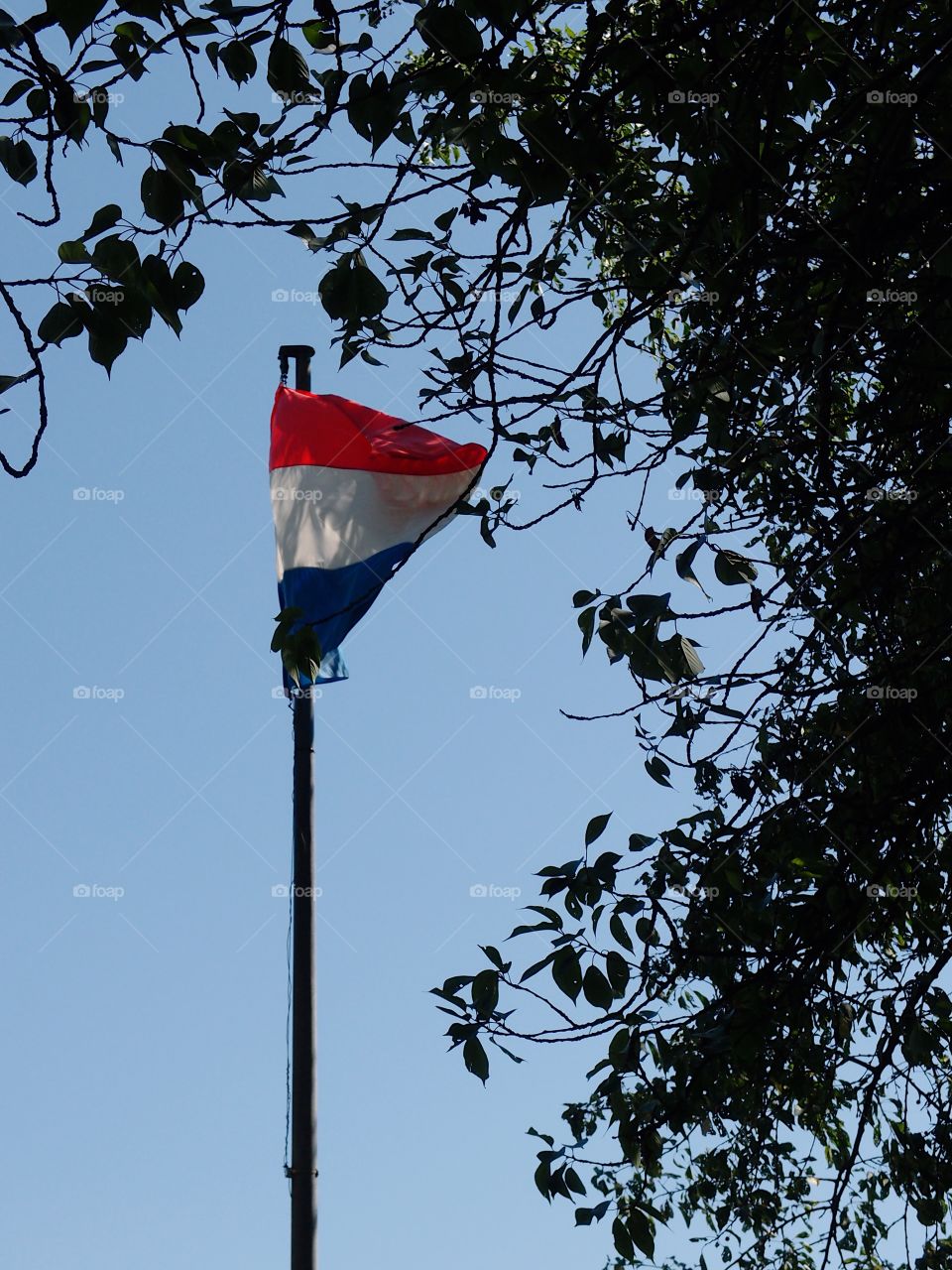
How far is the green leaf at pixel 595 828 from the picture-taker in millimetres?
2268

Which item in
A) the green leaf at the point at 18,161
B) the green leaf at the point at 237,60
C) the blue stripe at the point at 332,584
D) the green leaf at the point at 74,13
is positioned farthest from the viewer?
the blue stripe at the point at 332,584

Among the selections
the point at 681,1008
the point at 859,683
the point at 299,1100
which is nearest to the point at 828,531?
the point at 859,683

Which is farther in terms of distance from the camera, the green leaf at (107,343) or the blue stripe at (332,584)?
the blue stripe at (332,584)

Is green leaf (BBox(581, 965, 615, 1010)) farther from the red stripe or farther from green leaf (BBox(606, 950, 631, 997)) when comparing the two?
the red stripe

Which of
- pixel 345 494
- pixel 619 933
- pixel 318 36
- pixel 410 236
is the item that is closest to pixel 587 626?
pixel 619 933

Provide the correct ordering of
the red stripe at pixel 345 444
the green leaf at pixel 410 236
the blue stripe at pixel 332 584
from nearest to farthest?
1. the green leaf at pixel 410 236
2. the blue stripe at pixel 332 584
3. the red stripe at pixel 345 444

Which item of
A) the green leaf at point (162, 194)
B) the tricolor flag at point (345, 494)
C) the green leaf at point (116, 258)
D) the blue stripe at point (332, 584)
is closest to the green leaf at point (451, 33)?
the green leaf at point (162, 194)

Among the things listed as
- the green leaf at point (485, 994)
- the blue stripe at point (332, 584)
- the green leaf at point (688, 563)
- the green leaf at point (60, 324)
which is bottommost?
the green leaf at point (485, 994)

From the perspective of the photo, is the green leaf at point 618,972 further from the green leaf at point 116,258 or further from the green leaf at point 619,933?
the green leaf at point 116,258

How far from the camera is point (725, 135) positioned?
2502 mm

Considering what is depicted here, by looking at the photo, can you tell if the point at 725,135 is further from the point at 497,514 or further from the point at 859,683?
the point at 859,683

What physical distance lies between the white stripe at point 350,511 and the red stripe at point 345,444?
48 mm

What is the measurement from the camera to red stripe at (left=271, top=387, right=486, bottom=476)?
6.23 meters

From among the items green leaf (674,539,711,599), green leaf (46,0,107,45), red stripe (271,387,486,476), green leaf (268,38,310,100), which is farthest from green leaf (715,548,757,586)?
red stripe (271,387,486,476)
